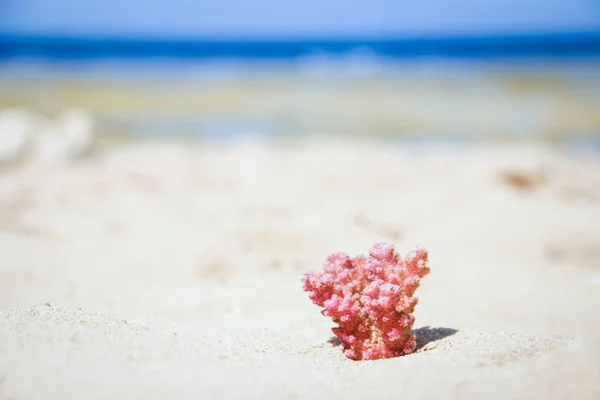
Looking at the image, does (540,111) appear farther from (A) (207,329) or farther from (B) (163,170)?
(A) (207,329)

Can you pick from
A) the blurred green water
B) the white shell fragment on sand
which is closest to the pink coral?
the white shell fragment on sand

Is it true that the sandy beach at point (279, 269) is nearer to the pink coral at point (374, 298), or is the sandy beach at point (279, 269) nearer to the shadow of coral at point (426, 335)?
the shadow of coral at point (426, 335)

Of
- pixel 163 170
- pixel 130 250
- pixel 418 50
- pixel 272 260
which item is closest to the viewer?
pixel 272 260

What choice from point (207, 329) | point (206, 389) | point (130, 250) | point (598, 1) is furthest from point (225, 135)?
point (598, 1)

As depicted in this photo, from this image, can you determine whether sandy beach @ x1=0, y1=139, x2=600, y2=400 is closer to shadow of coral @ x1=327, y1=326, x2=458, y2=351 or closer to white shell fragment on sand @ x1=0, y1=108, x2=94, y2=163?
shadow of coral @ x1=327, y1=326, x2=458, y2=351

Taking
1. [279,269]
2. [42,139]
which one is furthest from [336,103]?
[279,269]
